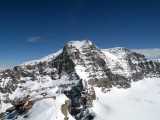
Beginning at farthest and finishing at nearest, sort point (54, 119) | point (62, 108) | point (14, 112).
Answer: point (14, 112)
point (62, 108)
point (54, 119)

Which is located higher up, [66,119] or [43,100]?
[43,100]

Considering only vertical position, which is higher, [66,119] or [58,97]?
[58,97]

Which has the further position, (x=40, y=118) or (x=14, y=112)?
(x=14, y=112)

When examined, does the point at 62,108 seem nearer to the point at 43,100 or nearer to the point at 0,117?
the point at 43,100

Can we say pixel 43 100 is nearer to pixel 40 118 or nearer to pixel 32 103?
pixel 32 103

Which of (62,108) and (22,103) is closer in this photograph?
(62,108)

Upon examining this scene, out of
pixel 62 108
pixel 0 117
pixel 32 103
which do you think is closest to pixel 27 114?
pixel 32 103

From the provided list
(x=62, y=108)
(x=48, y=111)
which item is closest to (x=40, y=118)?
(x=48, y=111)

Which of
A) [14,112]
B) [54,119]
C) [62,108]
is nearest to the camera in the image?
[54,119]

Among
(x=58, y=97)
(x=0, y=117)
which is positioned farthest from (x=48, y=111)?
(x=0, y=117)
